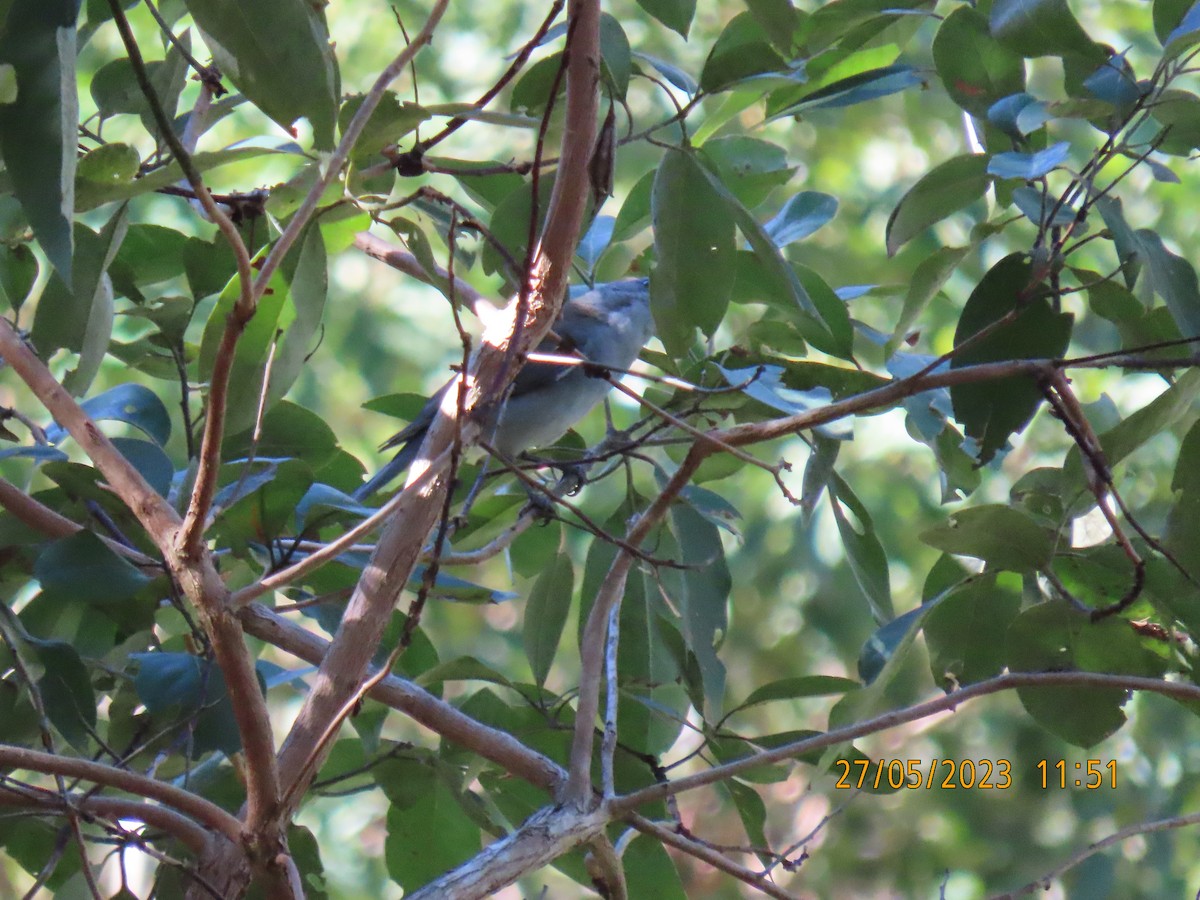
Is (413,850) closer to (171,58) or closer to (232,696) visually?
(232,696)

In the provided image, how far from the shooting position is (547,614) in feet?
6.14

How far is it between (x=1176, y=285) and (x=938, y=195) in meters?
0.30

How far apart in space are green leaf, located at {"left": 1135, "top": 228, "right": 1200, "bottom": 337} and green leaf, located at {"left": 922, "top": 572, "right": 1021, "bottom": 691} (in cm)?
41

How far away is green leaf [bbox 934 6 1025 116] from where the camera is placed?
5.09 ft

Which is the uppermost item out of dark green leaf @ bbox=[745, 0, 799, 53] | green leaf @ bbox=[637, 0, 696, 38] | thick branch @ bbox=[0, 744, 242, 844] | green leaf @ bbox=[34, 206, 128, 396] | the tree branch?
green leaf @ bbox=[637, 0, 696, 38]

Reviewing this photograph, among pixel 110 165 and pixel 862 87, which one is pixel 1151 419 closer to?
pixel 862 87

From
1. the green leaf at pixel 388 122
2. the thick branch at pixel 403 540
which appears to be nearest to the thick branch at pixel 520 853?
the thick branch at pixel 403 540

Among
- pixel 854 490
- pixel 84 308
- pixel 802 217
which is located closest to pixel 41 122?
pixel 84 308

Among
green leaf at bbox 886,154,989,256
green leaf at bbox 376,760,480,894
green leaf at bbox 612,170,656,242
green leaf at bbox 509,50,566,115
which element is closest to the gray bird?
green leaf at bbox 612,170,656,242

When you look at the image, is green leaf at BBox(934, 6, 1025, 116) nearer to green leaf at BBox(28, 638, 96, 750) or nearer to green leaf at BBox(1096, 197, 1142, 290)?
green leaf at BBox(1096, 197, 1142, 290)

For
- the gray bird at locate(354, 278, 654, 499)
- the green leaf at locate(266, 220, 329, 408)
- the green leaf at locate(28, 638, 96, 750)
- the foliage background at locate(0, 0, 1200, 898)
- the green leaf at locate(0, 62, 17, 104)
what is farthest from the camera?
the foliage background at locate(0, 0, 1200, 898)

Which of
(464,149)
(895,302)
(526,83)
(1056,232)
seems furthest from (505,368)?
(464,149)

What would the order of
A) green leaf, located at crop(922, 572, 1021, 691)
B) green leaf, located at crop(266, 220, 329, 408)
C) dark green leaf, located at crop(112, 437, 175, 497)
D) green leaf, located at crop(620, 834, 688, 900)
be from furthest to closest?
green leaf, located at crop(620, 834, 688, 900) < green leaf, located at crop(922, 572, 1021, 691) < dark green leaf, located at crop(112, 437, 175, 497) < green leaf, located at crop(266, 220, 329, 408)

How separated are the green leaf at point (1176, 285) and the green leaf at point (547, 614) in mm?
925
